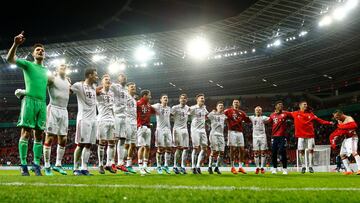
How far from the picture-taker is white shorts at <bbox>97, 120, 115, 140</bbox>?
30.7ft

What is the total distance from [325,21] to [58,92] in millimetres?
21506

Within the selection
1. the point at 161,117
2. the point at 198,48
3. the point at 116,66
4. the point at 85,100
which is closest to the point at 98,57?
the point at 116,66

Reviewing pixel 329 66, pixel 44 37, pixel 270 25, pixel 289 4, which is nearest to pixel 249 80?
pixel 329 66

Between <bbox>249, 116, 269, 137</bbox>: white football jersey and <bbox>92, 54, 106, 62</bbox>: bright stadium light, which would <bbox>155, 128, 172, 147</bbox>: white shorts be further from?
<bbox>92, 54, 106, 62</bbox>: bright stadium light

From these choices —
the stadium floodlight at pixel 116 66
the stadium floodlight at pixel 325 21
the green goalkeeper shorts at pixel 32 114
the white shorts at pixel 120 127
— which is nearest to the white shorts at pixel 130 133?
the white shorts at pixel 120 127

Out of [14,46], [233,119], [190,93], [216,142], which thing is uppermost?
[190,93]

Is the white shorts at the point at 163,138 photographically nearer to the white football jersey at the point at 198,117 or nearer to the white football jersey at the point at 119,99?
the white football jersey at the point at 198,117

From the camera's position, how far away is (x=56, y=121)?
830 centimetres

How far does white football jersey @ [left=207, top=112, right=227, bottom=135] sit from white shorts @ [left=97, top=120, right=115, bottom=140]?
415 cm

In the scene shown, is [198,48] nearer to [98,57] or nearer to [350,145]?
[98,57]

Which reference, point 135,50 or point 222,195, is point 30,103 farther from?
point 135,50

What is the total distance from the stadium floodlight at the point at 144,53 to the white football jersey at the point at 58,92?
966 inches

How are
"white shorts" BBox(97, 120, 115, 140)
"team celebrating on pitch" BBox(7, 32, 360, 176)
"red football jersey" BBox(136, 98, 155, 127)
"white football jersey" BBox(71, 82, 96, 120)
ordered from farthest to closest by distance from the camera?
"red football jersey" BBox(136, 98, 155, 127) < "white shorts" BBox(97, 120, 115, 140) < "white football jersey" BBox(71, 82, 96, 120) < "team celebrating on pitch" BBox(7, 32, 360, 176)

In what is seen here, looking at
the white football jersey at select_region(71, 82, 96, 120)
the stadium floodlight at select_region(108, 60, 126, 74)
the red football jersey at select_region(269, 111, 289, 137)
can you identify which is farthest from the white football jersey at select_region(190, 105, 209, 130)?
the stadium floodlight at select_region(108, 60, 126, 74)
